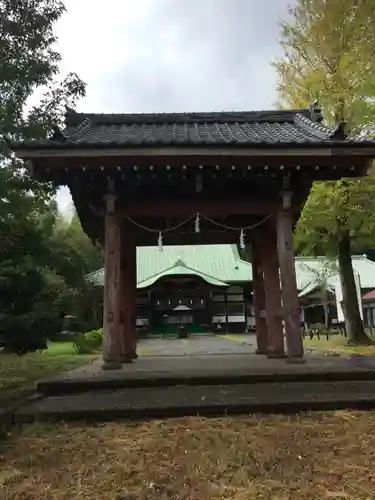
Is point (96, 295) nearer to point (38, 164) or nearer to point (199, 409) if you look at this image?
point (38, 164)

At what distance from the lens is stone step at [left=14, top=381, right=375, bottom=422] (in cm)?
482

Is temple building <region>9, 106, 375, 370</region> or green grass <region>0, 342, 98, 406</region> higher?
temple building <region>9, 106, 375, 370</region>

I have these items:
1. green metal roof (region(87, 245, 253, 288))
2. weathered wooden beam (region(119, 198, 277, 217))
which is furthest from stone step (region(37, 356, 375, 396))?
green metal roof (region(87, 245, 253, 288))

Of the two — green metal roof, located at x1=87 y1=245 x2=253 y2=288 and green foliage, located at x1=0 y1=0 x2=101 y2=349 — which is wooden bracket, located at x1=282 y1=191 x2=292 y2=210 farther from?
green metal roof, located at x1=87 y1=245 x2=253 y2=288

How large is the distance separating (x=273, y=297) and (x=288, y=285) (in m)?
2.36

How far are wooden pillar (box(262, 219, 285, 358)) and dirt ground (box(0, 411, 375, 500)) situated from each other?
4776 millimetres

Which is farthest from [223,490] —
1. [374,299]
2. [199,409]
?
[374,299]

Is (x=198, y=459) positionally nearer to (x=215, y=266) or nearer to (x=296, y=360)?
(x=296, y=360)

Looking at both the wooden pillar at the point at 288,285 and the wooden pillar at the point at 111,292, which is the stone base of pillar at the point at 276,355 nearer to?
the wooden pillar at the point at 288,285

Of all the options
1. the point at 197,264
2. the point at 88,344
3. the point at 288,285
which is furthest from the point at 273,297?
the point at 197,264

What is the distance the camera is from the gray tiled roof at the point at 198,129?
677 centimetres

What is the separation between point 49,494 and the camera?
3229 mm

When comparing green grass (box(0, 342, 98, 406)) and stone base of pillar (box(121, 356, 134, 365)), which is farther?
stone base of pillar (box(121, 356, 134, 365))

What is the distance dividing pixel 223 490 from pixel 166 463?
2.13 ft
